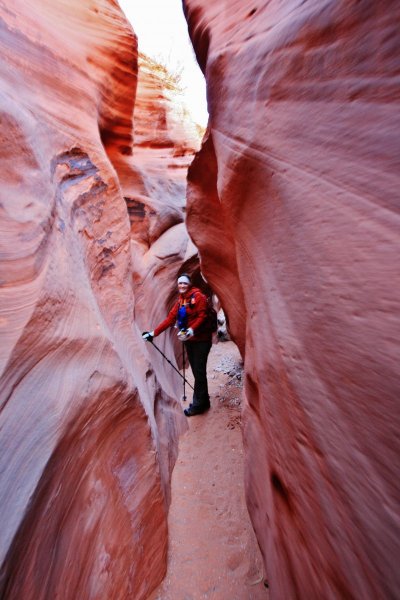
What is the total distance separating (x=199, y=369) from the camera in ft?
16.7

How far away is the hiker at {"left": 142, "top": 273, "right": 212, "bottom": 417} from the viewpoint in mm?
4844

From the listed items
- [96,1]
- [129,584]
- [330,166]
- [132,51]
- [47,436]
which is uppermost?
[96,1]

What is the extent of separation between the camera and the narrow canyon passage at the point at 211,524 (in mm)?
2467

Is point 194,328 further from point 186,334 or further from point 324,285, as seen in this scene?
point 324,285

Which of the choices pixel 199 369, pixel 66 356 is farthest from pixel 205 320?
pixel 66 356

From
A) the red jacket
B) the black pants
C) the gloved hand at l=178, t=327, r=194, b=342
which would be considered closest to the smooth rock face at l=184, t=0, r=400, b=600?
the gloved hand at l=178, t=327, r=194, b=342

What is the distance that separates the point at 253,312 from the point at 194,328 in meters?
2.57

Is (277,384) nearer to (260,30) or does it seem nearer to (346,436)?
(346,436)

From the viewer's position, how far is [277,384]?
5.83 ft

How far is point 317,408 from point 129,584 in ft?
6.39

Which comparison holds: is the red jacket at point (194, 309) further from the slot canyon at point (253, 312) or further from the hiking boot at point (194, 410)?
the slot canyon at point (253, 312)

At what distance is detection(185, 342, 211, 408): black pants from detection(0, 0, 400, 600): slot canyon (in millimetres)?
1566

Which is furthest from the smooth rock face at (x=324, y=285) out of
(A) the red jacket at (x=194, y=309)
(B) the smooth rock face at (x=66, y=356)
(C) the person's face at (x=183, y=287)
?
(C) the person's face at (x=183, y=287)

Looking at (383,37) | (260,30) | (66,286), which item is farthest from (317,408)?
(260,30)
